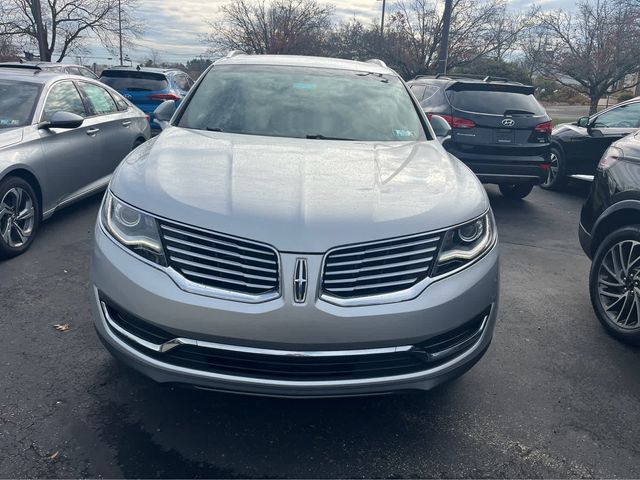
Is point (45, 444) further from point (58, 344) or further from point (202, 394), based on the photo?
point (58, 344)

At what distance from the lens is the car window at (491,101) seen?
7.55m

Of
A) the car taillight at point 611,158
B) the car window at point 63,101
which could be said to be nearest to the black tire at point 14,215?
the car window at point 63,101

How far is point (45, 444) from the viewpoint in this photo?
102 inches

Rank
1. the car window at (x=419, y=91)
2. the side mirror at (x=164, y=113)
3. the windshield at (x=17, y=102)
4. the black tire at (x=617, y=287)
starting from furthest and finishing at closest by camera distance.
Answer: the car window at (x=419, y=91) → the windshield at (x=17, y=102) → the side mirror at (x=164, y=113) → the black tire at (x=617, y=287)

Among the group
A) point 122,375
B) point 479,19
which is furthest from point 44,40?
point 122,375

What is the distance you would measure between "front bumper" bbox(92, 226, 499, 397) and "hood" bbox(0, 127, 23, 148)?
299 cm

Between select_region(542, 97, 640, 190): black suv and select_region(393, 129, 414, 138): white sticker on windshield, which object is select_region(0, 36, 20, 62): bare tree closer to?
select_region(542, 97, 640, 190): black suv

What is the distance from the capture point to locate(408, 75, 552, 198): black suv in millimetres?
7434

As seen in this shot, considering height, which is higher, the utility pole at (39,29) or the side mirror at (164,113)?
the utility pole at (39,29)

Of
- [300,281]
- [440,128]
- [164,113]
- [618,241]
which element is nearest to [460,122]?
[440,128]

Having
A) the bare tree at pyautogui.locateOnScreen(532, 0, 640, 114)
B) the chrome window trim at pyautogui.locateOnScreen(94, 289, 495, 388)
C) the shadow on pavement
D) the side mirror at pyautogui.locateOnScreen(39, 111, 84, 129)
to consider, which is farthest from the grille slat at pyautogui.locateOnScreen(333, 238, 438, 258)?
the bare tree at pyautogui.locateOnScreen(532, 0, 640, 114)

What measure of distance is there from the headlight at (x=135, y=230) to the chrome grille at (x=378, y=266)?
75cm

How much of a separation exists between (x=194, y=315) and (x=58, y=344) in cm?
165

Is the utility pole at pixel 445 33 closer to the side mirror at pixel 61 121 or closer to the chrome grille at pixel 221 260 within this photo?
the side mirror at pixel 61 121
